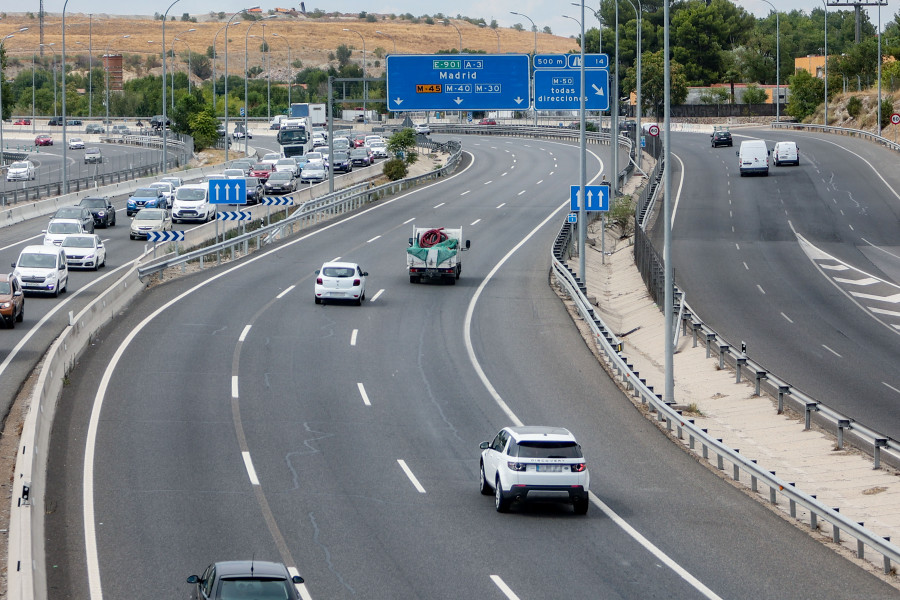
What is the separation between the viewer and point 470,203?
69.5m

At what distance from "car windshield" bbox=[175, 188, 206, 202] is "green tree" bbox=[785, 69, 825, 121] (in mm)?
83398

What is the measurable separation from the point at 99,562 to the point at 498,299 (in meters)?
26.6

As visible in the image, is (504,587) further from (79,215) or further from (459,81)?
(459,81)

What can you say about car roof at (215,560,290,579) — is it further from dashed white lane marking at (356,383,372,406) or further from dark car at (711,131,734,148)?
dark car at (711,131,734,148)

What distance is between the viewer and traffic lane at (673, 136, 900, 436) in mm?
31500

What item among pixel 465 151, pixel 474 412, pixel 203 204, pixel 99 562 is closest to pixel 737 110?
pixel 465 151

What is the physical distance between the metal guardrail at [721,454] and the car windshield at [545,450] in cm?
351

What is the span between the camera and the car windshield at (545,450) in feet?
64.0

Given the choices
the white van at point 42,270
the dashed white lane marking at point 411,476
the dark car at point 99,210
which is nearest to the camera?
the dashed white lane marking at point 411,476

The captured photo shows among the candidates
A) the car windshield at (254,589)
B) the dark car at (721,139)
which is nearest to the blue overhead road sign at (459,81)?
the dark car at (721,139)

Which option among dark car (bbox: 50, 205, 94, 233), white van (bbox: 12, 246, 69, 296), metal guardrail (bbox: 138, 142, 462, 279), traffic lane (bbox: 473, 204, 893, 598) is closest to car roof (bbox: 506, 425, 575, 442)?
traffic lane (bbox: 473, 204, 893, 598)

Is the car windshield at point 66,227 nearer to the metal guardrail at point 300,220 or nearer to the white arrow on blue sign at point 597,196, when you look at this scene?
the metal guardrail at point 300,220

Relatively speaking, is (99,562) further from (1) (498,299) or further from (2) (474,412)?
(1) (498,299)

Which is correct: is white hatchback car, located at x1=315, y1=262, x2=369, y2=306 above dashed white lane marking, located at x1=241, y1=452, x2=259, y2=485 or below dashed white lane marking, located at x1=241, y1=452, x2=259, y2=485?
above
